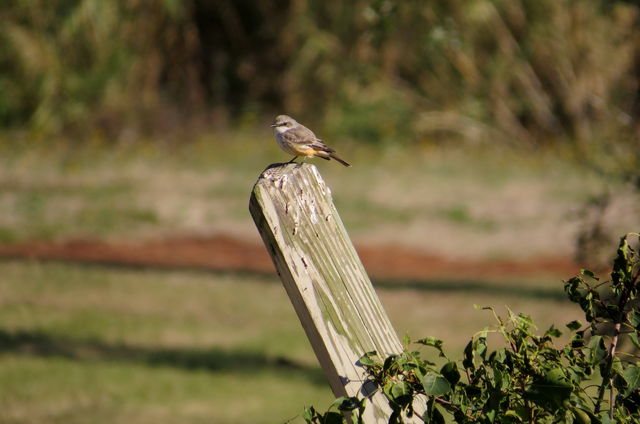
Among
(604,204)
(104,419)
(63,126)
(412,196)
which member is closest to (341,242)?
(604,204)

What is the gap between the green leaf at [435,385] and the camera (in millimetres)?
1988

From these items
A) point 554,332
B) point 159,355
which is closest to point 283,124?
point 159,355

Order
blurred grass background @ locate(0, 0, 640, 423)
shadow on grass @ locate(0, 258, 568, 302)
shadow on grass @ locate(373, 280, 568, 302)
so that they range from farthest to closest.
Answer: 1. shadow on grass @ locate(0, 258, 568, 302)
2. shadow on grass @ locate(373, 280, 568, 302)
3. blurred grass background @ locate(0, 0, 640, 423)

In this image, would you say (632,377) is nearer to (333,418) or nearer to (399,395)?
(399,395)

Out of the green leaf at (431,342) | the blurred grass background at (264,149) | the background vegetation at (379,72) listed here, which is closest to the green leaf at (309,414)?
the green leaf at (431,342)

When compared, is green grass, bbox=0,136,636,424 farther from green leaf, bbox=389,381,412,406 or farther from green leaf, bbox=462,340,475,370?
green leaf, bbox=389,381,412,406

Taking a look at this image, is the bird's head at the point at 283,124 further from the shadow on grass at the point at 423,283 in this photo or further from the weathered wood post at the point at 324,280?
the shadow on grass at the point at 423,283

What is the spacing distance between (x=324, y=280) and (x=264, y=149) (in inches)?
577

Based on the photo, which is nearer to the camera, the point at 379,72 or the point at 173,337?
the point at 173,337

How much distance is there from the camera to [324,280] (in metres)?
2.07

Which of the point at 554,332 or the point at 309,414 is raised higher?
the point at 554,332

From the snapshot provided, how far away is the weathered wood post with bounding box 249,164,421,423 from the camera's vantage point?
6.63ft

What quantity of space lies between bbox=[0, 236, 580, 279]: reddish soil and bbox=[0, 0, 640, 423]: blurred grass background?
280 mm

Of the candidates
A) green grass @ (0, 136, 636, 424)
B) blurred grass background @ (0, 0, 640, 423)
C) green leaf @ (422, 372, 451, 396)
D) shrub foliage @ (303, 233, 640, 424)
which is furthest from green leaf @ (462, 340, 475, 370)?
blurred grass background @ (0, 0, 640, 423)
